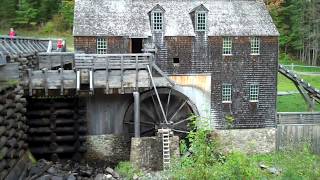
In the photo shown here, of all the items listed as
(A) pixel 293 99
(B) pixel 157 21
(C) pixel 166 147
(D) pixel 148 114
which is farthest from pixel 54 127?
(A) pixel 293 99

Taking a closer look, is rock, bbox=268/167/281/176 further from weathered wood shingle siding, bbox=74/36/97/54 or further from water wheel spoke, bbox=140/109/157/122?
weathered wood shingle siding, bbox=74/36/97/54

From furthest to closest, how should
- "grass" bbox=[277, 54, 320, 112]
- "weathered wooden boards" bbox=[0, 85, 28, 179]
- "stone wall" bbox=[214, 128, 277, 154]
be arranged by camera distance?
"grass" bbox=[277, 54, 320, 112] → "stone wall" bbox=[214, 128, 277, 154] → "weathered wooden boards" bbox=[0, 85, 28, 179]

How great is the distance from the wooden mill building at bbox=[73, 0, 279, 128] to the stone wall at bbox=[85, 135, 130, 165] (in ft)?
13.1

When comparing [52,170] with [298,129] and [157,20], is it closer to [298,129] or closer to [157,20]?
[157,20]

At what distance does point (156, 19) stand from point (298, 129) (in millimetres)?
9639

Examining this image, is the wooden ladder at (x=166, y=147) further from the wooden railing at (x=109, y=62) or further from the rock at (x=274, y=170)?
the rock at (x=274, y=170)

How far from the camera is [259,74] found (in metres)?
23.8

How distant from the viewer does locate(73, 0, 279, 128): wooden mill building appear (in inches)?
892

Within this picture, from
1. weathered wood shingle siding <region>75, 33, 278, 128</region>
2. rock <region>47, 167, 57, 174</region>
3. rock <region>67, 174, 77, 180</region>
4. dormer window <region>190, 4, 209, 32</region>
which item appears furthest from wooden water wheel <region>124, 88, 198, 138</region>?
rock <region>67, 174, 77, 180</region>

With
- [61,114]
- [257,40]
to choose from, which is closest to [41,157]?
[61,114]

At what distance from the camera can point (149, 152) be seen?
19.5m

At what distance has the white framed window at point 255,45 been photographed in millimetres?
23688

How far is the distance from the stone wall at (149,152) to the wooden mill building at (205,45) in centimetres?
363

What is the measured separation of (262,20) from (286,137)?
639 centimetres
